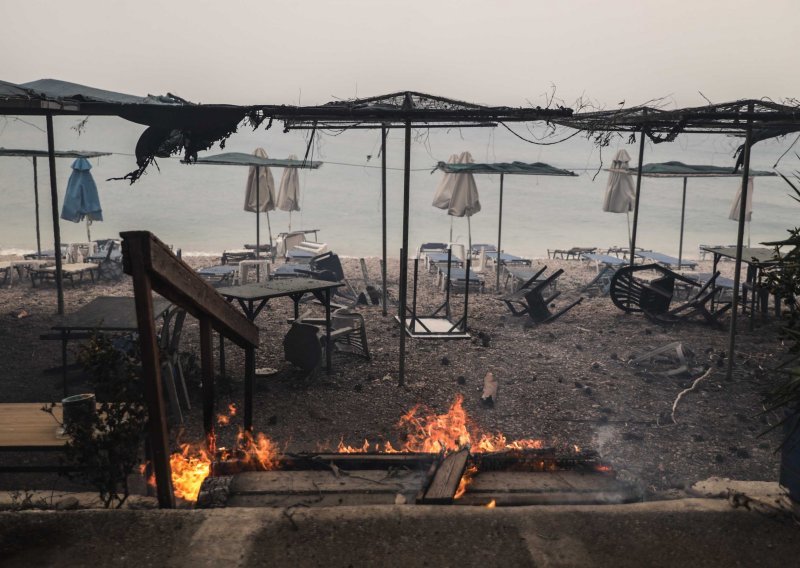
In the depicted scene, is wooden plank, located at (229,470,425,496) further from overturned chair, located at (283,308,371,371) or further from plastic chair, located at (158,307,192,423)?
overturned chair, located at (283,308,371,371)

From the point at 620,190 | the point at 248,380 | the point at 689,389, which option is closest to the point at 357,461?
the point at 248,380

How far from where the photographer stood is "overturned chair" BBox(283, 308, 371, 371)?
834 centimetres

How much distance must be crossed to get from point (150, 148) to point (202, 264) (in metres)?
11.5

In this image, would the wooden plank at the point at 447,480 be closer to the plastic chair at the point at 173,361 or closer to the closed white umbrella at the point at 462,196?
the plastic chair at the point at 173,361

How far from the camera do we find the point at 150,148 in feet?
24.5

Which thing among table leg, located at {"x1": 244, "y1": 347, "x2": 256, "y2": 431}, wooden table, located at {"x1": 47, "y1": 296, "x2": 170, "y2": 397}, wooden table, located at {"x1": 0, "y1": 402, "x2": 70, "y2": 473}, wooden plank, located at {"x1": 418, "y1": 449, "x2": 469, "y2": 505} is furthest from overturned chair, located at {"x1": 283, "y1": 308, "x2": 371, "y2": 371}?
wooden plank, located at {"x1": 418, "y1": 449, "x2": 469, "y2": 505}

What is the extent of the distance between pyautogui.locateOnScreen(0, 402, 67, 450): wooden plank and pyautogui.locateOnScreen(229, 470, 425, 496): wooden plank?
4.46 feet

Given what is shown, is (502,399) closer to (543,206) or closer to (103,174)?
(543,206)

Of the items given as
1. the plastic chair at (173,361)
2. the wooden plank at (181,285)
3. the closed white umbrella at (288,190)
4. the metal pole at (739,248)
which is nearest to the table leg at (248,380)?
the wooden plank at (181,285)

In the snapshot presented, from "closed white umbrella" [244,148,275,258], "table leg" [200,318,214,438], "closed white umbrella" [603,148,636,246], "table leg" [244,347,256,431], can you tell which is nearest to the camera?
"table leg" [200,318,214,438]

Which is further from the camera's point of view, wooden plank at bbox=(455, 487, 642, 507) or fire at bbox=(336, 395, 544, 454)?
fire at bbox=(336, 395, 544, 454)

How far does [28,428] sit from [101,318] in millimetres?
2485

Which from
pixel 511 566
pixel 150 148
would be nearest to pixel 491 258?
pixel 150 148

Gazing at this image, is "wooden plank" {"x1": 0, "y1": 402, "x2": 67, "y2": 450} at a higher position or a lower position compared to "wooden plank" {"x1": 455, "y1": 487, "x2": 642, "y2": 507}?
higher
